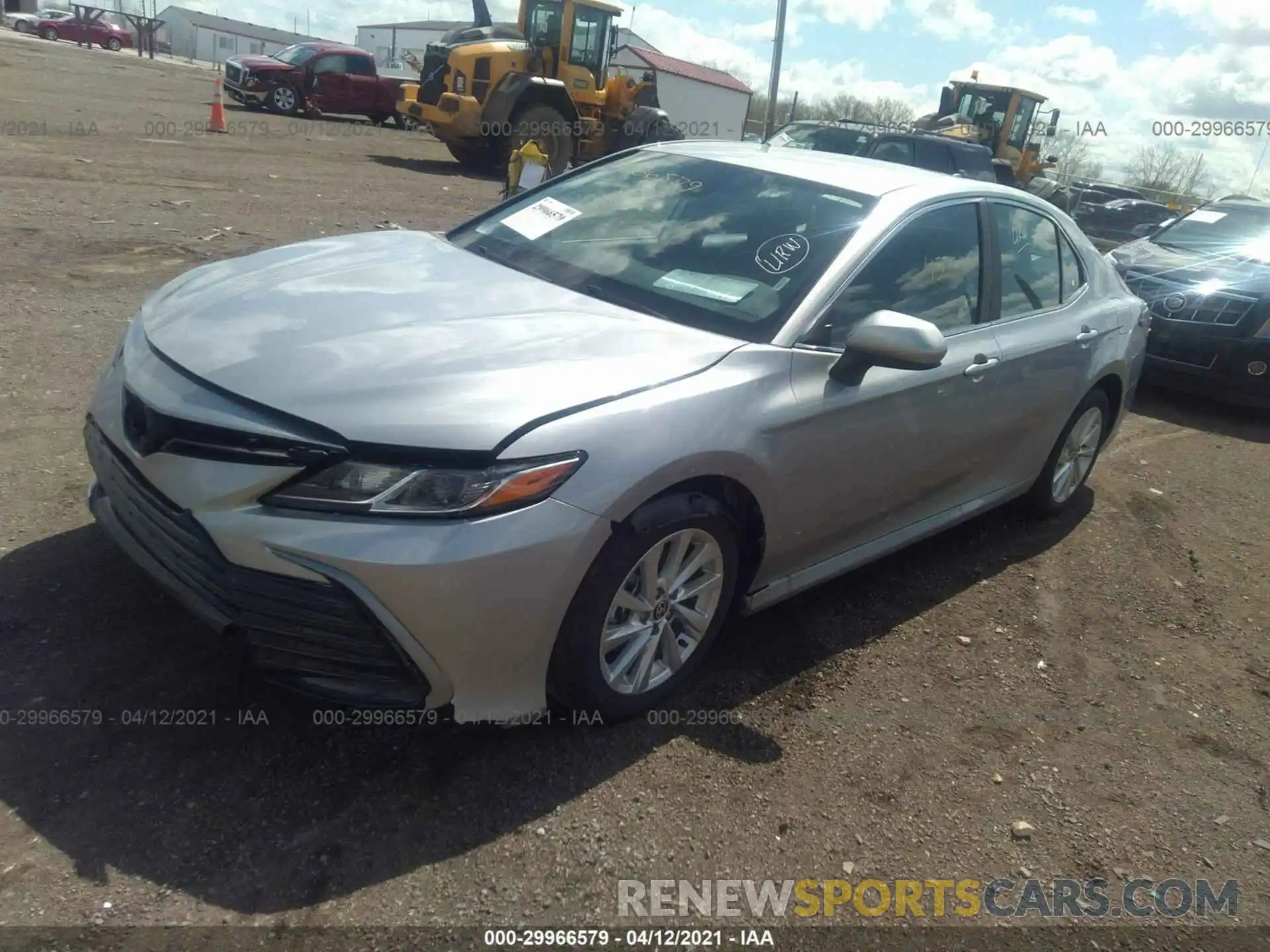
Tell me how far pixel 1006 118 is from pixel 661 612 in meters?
21.4

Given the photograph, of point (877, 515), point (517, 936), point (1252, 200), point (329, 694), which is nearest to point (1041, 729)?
point (877, 515)

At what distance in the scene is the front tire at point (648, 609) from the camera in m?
2.60

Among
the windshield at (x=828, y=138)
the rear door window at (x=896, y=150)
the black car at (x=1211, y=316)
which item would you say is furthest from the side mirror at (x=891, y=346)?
the windshield at (x=828, y=138)

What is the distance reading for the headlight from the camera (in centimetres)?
234

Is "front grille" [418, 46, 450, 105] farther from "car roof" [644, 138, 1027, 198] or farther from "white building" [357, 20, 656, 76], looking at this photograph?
"white building" [357, 20, 656, 76]

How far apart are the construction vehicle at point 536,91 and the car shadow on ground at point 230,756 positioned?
1329 centimetres

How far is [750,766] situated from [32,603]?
227 cm

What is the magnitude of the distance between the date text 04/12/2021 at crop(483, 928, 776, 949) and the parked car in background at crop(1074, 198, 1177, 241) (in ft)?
63.1

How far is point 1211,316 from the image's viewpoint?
7.48 meters

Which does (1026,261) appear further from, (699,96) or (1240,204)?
(699,96)

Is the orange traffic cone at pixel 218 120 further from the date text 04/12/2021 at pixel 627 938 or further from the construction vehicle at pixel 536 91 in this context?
the date text 04/12/2021 at pixel 627 938

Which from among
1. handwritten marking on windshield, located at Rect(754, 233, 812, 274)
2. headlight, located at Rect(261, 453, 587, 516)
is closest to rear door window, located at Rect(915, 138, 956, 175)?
handwritten marking on windshield, located at Rect(754, 233, 812, 274)

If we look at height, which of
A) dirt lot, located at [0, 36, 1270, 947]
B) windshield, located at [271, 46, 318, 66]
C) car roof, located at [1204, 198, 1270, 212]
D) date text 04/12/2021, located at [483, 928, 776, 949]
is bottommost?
date text 04/12/2021, located at [483, 928, 776, 949]

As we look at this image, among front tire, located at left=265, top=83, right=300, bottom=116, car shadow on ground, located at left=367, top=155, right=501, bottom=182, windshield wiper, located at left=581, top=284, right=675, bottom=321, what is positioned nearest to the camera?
windshield wiper, located at left=581, top=284, right=675, bottom=321
